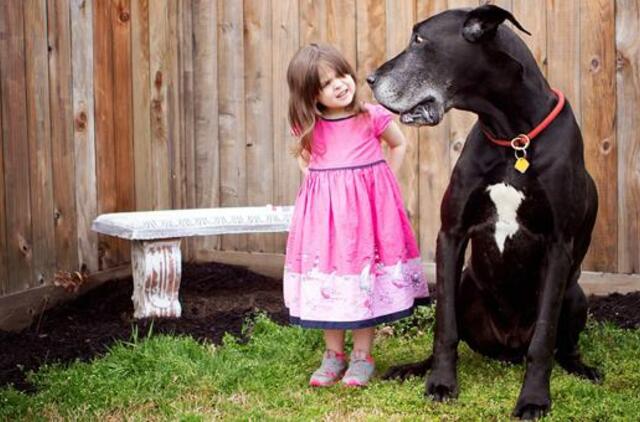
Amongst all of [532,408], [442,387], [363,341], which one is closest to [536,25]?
[363,341]

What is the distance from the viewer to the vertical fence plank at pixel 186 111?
6262 millimetres

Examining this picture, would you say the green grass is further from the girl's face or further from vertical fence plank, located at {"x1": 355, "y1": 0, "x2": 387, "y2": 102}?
vertical fence plank, located at {"x1": 355, "y1": 0, "x2": 387, "y2": 102}

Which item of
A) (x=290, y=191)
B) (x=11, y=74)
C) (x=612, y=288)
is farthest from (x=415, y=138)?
(x=11, y=74)

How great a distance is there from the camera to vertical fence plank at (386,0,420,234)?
551 centimetres

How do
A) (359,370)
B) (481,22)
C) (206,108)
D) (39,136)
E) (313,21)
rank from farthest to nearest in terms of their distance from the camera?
(206,108) < (313,21) < (39,136) < (359,370) < (481,22)

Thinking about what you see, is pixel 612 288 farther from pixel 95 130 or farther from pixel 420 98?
pixel 95 130

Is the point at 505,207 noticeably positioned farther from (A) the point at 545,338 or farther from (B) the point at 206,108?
(B) the point at 206,108

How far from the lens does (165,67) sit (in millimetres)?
6164

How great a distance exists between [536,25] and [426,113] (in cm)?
197

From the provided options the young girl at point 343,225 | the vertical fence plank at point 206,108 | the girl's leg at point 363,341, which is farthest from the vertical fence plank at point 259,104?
the girl's leg at point 363,341

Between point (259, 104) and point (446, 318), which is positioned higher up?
point (259, 104)

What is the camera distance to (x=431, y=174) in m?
5.54

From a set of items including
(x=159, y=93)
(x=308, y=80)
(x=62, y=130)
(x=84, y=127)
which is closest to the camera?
(x=308, y=80)

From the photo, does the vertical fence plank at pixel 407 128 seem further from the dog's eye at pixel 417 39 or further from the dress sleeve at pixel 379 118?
the dog's eye at pixel 417 39
